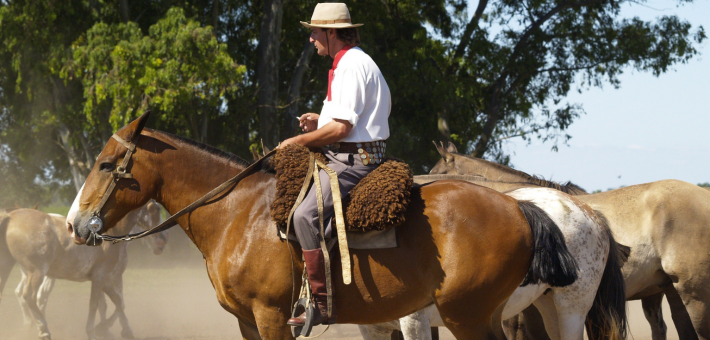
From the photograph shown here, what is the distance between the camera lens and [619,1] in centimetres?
1952

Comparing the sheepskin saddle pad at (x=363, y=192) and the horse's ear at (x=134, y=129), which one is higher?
the horse's ear at (x=134, y=129)

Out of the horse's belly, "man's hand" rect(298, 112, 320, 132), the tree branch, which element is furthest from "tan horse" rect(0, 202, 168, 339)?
the tree branch

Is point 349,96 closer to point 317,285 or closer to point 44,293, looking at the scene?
point 317,285

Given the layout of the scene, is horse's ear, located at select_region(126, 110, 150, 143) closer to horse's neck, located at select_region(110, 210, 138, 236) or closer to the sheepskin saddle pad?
the sheepskin saddle pad

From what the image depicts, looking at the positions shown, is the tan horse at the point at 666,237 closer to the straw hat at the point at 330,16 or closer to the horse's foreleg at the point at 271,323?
the straw hat at the point at 330,16

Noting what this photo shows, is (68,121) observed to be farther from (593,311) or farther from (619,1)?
(619,1)

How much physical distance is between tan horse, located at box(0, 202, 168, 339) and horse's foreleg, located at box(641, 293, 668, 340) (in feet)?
22.7

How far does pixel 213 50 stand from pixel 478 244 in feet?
34.8

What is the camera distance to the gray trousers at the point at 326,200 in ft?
11.5

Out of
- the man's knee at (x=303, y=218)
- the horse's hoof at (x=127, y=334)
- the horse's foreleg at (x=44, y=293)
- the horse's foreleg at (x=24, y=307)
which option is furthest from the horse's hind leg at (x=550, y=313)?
the horse's foreleg at (x=24, y=307)

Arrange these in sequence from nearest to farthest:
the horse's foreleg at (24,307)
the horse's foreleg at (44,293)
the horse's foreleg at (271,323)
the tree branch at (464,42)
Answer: the horse's foreleg at (271,323) → the horse's foreleg at (44,293) → the horse's foreleg at (24,307) → the tree branch at (464,42)

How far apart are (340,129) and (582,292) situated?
7.42 feet

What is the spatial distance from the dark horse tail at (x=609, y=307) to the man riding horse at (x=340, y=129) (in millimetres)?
2076

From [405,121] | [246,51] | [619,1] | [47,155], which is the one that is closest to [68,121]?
[246,51]
